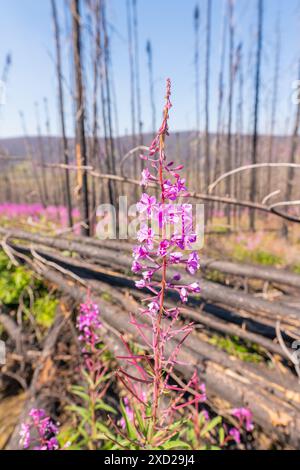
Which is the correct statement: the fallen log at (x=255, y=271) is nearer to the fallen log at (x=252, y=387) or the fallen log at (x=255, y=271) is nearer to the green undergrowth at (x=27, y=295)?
the fallen log at (x=252, y=387)

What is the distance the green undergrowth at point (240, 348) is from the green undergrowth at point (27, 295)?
2.53 m

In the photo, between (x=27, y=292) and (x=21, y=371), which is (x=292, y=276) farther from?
(x=27, y=292)

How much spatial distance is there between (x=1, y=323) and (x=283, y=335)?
4.05 m


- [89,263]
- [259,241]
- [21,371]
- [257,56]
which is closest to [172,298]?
[89,263]

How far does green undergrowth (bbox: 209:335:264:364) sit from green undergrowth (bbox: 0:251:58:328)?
2533mm

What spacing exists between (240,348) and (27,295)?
336cm

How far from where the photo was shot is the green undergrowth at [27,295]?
428 centimetres

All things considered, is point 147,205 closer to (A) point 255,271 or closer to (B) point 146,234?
(B) point 146,234

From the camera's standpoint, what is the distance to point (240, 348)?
3.39m

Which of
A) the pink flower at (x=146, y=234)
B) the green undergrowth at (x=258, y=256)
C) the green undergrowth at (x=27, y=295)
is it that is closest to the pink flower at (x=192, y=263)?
the pink flower at (x=146, y=234)

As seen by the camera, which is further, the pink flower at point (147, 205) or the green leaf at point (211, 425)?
the green leaf at point (211, 425)

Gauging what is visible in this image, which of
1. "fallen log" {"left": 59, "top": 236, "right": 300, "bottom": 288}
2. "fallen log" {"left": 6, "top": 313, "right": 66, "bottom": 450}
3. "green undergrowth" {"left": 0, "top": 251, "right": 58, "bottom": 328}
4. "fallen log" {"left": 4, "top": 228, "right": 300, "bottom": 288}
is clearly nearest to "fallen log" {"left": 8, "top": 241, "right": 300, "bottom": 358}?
"fallen log" {"left": 4, "top": 228, "right": 300, "bottom": 288}

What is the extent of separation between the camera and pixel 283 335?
289 centimetres

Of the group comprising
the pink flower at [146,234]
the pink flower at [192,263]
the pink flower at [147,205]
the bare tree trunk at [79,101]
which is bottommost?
the pink flower at [192,263]
